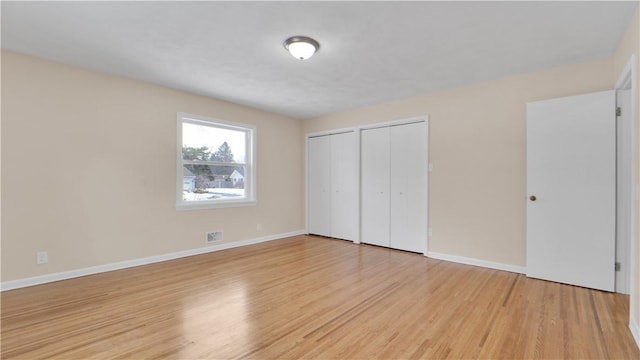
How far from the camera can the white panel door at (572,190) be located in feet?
9.72

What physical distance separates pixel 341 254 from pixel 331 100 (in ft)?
8.01

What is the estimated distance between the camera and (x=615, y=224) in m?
2.94

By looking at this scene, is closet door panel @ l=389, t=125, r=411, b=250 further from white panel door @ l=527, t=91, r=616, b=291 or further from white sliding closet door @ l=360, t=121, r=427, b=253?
white panel door @ l=527, t=91, r=616, b=291

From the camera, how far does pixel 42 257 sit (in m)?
3.19

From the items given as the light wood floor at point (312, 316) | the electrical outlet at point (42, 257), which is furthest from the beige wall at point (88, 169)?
the light wood floor at point (312, 316)

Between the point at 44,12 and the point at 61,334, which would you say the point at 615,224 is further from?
the point at 44,12

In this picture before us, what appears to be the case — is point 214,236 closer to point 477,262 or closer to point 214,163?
point 214,163

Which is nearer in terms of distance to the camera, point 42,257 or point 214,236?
point 42,257

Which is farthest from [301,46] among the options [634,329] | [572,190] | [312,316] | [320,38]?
[634,329]

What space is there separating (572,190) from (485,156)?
974mm

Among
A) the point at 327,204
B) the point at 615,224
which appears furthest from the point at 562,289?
the point at 327,204

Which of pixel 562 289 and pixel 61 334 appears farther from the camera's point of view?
pixel 562 289

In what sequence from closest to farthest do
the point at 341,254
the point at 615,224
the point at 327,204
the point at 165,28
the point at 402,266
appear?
the point at 165,28, the point at 615,224, the point at 402,266, the point at 341,254, the point at 327,204

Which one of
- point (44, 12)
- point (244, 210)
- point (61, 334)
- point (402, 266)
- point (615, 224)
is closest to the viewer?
point (61, 334)
